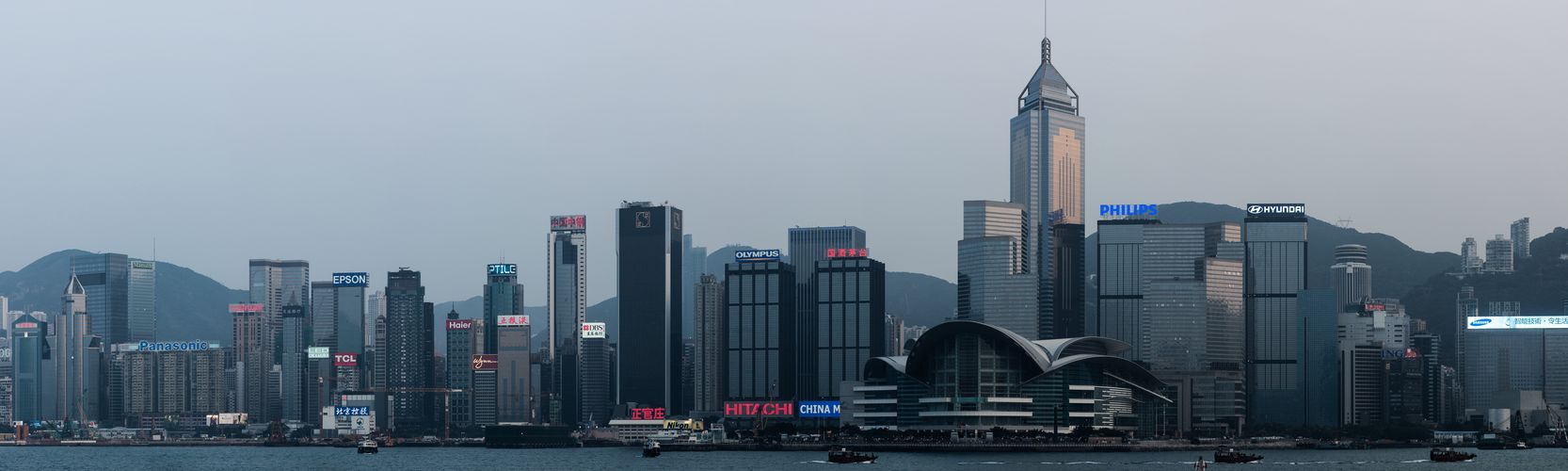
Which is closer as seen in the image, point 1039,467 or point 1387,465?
point 1039,467

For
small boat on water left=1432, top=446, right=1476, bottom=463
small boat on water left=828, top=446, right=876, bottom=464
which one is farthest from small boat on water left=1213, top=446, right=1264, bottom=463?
small boat on water left=828, top=446, right=876, bottom=464

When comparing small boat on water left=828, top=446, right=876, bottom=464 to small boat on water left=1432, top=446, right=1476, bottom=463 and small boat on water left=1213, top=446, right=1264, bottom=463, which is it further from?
small boat on water left=1432, top=446, right=1476, bottom=463

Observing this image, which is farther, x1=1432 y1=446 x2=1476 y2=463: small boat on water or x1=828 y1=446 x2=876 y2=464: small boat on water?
x1=1432 y1=446 x2=1476 y2=463: small boat on water

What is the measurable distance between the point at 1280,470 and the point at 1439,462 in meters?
30.5

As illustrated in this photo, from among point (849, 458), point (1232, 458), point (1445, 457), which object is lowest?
point (1445, 457)

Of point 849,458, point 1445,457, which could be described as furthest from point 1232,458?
point 849,458

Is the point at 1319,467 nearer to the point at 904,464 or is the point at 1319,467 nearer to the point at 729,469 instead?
the point at 904,464

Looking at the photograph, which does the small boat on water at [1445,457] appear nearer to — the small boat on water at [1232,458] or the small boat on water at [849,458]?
the small boat on water at [1232,458]

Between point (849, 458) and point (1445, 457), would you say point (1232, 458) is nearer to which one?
point (1445, 457)

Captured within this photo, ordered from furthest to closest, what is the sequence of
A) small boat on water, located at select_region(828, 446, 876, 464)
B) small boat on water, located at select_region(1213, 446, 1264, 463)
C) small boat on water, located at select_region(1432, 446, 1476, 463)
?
small boat on water, located at select_region(1432, 446, 1476, 463) < small boat on water, located at select_region(828, 446, 876, 464) < small boat on water, located at select_region(1213, 446, 1264, 463)

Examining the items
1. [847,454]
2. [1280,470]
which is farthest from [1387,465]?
[847,454]

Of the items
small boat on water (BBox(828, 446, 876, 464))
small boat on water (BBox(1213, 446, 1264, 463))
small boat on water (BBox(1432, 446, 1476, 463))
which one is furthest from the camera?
small boat on water (BBox(1432, 446, 1476, 463))

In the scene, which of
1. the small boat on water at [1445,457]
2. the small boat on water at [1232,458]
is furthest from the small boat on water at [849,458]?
the small boat on water at [1445,457]

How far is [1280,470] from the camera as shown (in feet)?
590
